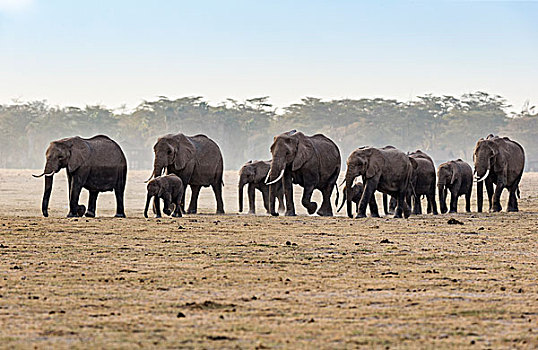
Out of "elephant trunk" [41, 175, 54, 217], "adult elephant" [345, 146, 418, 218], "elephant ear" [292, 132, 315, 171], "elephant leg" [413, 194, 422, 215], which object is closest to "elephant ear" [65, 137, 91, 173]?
"elephant trunk" [41, 175, 54, 217]

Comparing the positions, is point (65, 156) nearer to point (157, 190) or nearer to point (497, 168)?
point (157, 190)

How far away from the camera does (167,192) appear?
21078 mm

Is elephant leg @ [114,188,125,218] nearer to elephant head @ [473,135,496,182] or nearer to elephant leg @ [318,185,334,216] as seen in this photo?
elephant leg @ [318,185,334,216]

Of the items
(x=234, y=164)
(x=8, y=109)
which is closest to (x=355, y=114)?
(x=234, y=164)

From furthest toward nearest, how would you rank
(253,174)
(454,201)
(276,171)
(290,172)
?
(253,174)
(454,201)
(290,172)
(276,171)

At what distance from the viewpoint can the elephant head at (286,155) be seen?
2189 cm

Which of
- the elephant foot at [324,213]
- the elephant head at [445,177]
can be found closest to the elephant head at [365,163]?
the elephant foot at [324,213]

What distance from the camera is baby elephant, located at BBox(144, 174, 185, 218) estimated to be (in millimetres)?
20719

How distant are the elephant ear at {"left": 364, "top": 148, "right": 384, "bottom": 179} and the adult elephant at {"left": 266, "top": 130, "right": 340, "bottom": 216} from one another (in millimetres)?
1637

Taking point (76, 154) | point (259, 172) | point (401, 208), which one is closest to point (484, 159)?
point (401, 208)

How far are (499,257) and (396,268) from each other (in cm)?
201

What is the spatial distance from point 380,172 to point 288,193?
2189 millimetres

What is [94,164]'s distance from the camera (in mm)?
Answer: 20656

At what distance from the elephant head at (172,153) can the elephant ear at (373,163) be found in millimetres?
4394
